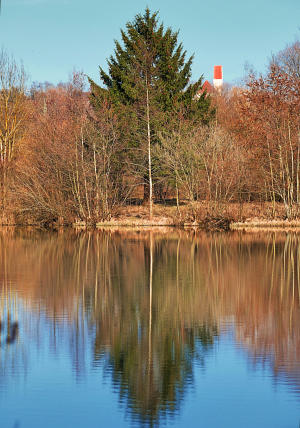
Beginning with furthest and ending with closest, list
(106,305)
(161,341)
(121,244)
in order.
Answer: (121,244)
(106,305)
(161,341)

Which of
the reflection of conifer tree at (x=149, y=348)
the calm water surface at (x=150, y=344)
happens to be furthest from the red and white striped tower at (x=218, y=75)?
the reflection of conifer tree at (x=149, y=348)

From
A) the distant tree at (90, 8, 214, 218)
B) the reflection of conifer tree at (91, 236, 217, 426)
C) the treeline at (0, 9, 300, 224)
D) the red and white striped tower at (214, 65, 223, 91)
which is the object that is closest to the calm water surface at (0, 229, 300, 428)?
the reflection of conifer tree at (91, 236, 217, 426)

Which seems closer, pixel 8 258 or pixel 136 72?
pixel 8 258

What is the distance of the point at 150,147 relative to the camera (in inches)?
1686

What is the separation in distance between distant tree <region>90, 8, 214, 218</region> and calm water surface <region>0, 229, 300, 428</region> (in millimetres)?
21471

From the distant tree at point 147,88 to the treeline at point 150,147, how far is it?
8cm

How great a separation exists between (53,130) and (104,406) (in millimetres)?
32710

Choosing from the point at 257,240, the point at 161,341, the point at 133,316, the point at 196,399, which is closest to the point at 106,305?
the point at 133,316

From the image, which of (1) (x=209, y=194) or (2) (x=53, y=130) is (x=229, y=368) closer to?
(1) (x=209, y=194)

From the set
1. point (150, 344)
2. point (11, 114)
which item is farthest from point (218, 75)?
point (150, 344)

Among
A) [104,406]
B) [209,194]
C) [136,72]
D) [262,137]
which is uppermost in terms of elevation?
[136,72]

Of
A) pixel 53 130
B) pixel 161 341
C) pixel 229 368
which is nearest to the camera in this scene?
pixel 229 368

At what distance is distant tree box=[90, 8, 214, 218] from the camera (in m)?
42.7

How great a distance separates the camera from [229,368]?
950cm
